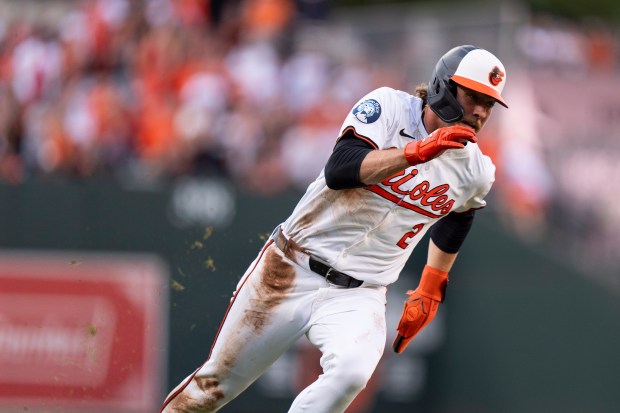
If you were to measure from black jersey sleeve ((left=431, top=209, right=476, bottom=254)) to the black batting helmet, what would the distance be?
2.78ft

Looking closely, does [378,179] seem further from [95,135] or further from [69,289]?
[95,135]

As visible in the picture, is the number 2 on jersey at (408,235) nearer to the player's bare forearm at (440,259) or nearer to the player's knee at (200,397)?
the player's bare forearm at (440,259)

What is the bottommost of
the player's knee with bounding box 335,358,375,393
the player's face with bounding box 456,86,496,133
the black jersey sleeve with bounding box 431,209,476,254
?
the player's knee with bounding box 335,358,375,393

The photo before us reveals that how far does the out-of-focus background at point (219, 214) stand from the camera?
1161 centimetres

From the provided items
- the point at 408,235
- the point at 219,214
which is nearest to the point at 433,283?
the point at 408,235

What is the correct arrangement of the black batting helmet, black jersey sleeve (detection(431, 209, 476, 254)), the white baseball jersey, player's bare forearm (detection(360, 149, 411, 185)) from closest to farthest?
player's bare forearm (detection(360, 149, 411, 185)) < the black batting helmet < the white baseball jersey < black jersey sleeve (detection(431, 209, 476, 254))

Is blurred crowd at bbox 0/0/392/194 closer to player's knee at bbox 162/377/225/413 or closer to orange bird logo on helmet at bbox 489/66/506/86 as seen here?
player's knee at bbox 162/377/225/413

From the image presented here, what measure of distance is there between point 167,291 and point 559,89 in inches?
330

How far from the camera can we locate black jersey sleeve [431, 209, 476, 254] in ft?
23.2

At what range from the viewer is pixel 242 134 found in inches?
502

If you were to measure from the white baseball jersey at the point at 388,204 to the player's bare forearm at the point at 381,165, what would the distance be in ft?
1.14

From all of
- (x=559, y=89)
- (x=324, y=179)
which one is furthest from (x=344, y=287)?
(x=559, y=89)

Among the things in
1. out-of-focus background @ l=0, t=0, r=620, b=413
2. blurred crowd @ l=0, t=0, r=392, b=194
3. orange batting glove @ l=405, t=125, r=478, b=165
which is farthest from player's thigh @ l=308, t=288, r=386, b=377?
blurred crowd @ l=0, t=0, r=392, b=194

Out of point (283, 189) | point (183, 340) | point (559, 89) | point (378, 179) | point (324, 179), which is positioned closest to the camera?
point (378, 179)
